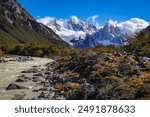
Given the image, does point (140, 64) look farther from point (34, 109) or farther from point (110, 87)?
point (34, 109)

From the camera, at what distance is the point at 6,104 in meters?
20.5

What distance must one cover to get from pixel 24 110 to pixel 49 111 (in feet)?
4.67

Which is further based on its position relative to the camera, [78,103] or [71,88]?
[71,88]

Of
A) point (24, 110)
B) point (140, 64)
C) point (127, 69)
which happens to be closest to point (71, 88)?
point (127, 69)

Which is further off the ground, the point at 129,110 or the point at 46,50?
the point at 46,50

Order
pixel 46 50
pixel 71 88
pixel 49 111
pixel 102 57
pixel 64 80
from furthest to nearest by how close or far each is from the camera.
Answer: pixel 46 50, pixel 102 57, pixel 64 80, pixel 71 88, pixel 49 111

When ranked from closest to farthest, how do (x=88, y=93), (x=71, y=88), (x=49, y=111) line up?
1. (x=49, y=111)
2. (x=88, y=93)
3. (x=71, y=88)

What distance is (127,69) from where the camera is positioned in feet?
132

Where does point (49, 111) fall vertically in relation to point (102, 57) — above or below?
below

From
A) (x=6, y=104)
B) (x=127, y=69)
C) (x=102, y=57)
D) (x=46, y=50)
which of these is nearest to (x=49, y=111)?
(x=6, y=104)

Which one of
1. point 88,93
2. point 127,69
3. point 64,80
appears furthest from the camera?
point 64,80

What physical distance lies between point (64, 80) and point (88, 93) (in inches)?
608

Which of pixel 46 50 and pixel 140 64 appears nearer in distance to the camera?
pixel 140 64

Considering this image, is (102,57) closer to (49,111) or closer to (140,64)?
(140,64)
